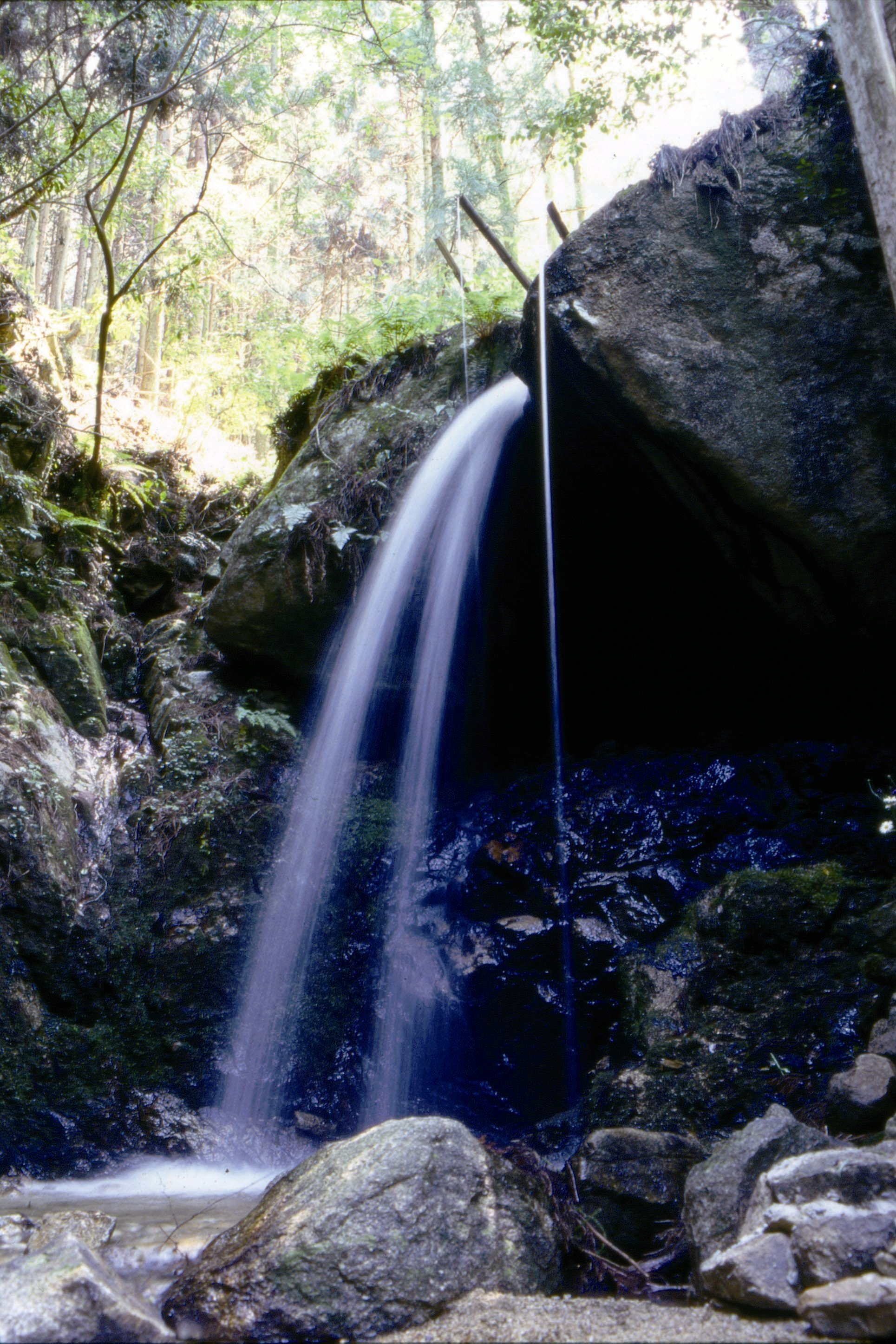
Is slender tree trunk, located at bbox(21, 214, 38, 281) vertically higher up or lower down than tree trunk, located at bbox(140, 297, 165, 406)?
higher up

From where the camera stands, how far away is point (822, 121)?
461 cm

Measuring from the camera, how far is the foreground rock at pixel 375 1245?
2.33 m

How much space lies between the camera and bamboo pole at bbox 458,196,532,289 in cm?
653

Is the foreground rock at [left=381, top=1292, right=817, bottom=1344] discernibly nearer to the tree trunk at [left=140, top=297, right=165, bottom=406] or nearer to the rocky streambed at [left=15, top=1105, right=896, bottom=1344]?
the rocky streambed at [left=15, top=1105, right=896, bottom=1344]

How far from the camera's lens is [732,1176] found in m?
2.53

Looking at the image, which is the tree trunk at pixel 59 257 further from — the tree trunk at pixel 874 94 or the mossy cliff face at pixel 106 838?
the tree trunk at pixel 874 94

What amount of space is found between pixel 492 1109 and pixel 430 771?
303cm

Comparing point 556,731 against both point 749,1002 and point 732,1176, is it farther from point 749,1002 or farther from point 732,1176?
point 732,1176

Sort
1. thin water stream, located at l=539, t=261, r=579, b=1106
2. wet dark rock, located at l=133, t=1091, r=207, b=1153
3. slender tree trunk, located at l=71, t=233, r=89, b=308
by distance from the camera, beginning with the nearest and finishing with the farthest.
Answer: wet dark rock, located at l=133, t=1091, r=207, b=1153 → thin water stream, located at l=539, t=261, r=579, b=1106 → slender tree trunk, located at l=71, t=233, r=89, b=308

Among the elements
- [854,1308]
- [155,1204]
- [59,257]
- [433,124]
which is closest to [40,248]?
[59,257]

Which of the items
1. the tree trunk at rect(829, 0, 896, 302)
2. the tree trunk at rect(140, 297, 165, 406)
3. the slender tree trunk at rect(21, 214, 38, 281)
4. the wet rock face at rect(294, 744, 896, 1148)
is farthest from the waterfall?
the slender tree trunk at rect(21, 214, 38, 281)

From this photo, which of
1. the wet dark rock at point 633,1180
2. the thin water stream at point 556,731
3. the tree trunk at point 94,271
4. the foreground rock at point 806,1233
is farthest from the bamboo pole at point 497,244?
the tree trunk at point 94,271

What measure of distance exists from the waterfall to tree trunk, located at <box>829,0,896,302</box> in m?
2.68

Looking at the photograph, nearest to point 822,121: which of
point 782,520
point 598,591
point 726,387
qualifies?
point 726,387
